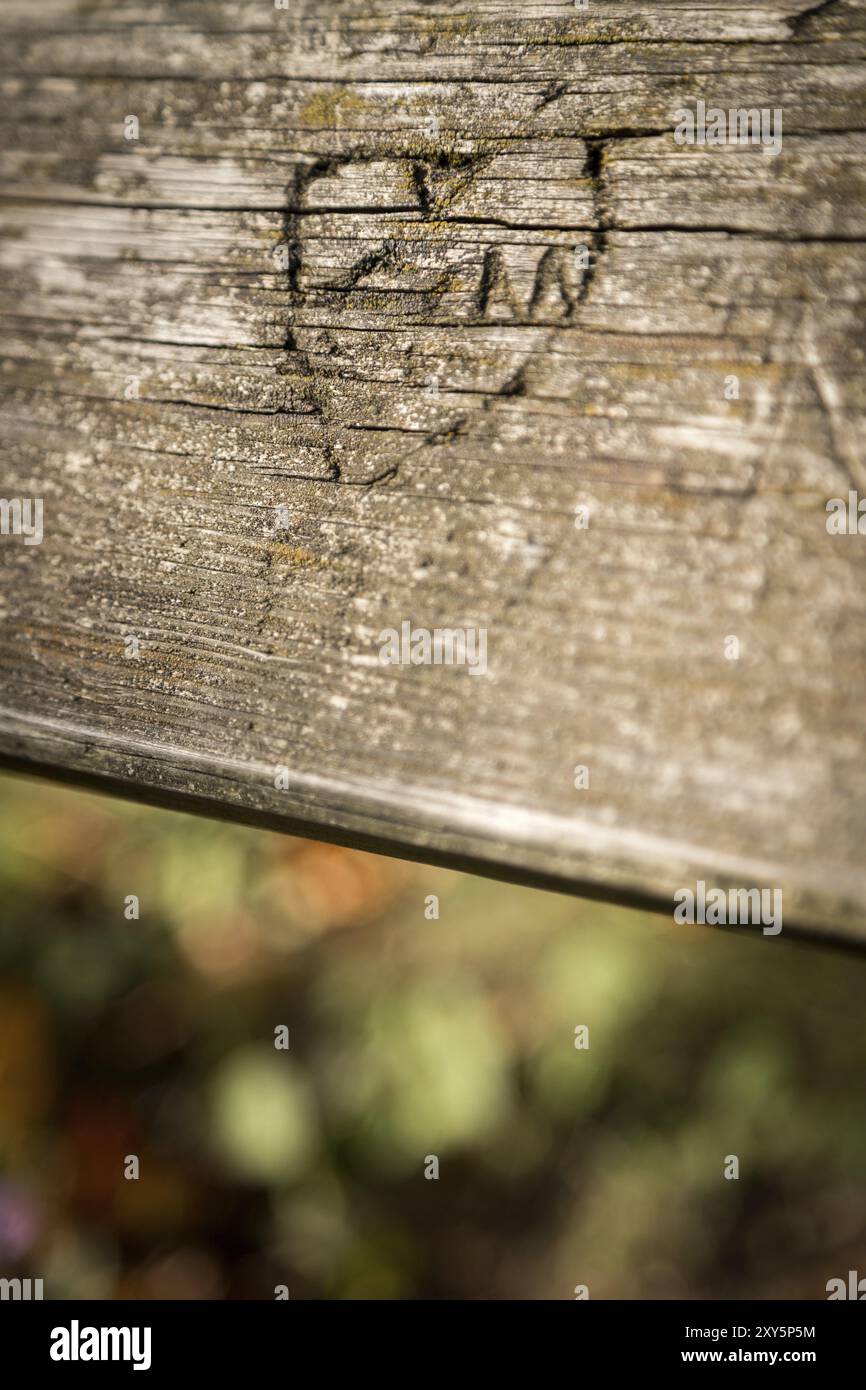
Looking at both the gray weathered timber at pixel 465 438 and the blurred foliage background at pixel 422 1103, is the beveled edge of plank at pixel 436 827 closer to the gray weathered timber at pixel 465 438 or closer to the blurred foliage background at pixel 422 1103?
the gray weathered timber at pixel 465 438

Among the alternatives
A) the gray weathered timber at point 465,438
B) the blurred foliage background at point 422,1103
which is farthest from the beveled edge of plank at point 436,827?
the blurred foliage background at point 422,1103

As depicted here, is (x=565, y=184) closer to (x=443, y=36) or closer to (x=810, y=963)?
(x=443, y=36)

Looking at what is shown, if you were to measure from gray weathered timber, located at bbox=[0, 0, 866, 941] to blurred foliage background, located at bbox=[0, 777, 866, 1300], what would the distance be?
171cm

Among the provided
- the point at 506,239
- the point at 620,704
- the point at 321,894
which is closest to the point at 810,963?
the point at 321,894

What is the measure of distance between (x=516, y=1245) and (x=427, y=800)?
6.81ft

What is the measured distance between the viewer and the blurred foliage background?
80.7 inches

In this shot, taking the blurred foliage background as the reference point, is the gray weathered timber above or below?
above

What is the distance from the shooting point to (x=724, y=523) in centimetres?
58

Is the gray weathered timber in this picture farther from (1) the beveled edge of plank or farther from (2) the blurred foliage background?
(2) the blurred foliage background

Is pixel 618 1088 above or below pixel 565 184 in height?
below

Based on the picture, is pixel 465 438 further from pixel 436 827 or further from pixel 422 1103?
pixel 422 1103

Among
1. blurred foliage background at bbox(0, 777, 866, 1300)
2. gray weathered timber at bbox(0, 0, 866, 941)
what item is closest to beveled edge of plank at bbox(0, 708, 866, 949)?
gray weathered timber at bbox(0, 0, 866, 941)

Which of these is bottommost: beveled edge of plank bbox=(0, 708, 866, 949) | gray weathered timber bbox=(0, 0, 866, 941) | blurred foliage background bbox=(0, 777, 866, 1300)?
blurred foliage background bbox=(0, 777, 866, 1300)

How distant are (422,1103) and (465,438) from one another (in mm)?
1905
